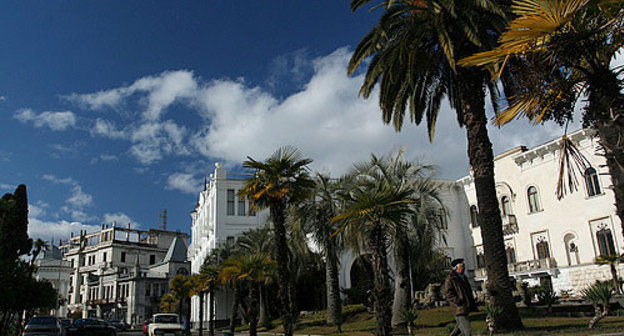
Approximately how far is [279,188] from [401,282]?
25.7 feet

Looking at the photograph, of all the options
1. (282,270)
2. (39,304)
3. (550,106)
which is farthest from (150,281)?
(550,106)

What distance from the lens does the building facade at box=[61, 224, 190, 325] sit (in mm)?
74188

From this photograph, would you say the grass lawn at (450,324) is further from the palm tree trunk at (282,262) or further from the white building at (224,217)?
the white building at (224,217)

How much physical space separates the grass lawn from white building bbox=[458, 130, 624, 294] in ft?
58.1

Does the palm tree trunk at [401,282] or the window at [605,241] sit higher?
the window at [605,241]

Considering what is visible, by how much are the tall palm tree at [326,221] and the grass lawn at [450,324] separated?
2076 mm

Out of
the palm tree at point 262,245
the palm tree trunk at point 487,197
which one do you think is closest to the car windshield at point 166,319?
the palm tree at point 262,245

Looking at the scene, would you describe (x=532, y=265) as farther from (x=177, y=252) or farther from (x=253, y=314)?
(x=177, y=252)

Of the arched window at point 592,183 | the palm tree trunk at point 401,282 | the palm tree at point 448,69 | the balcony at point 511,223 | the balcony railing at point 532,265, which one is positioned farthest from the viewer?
the balcony at point 511,223

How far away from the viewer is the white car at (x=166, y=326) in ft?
81.6

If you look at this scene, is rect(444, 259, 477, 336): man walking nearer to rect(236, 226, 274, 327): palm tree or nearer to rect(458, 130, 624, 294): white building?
rect(458, 130, 624, 294): white building

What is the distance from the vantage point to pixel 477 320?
19.2 meters

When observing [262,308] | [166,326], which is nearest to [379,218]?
[166,326]

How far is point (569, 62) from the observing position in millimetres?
7441
